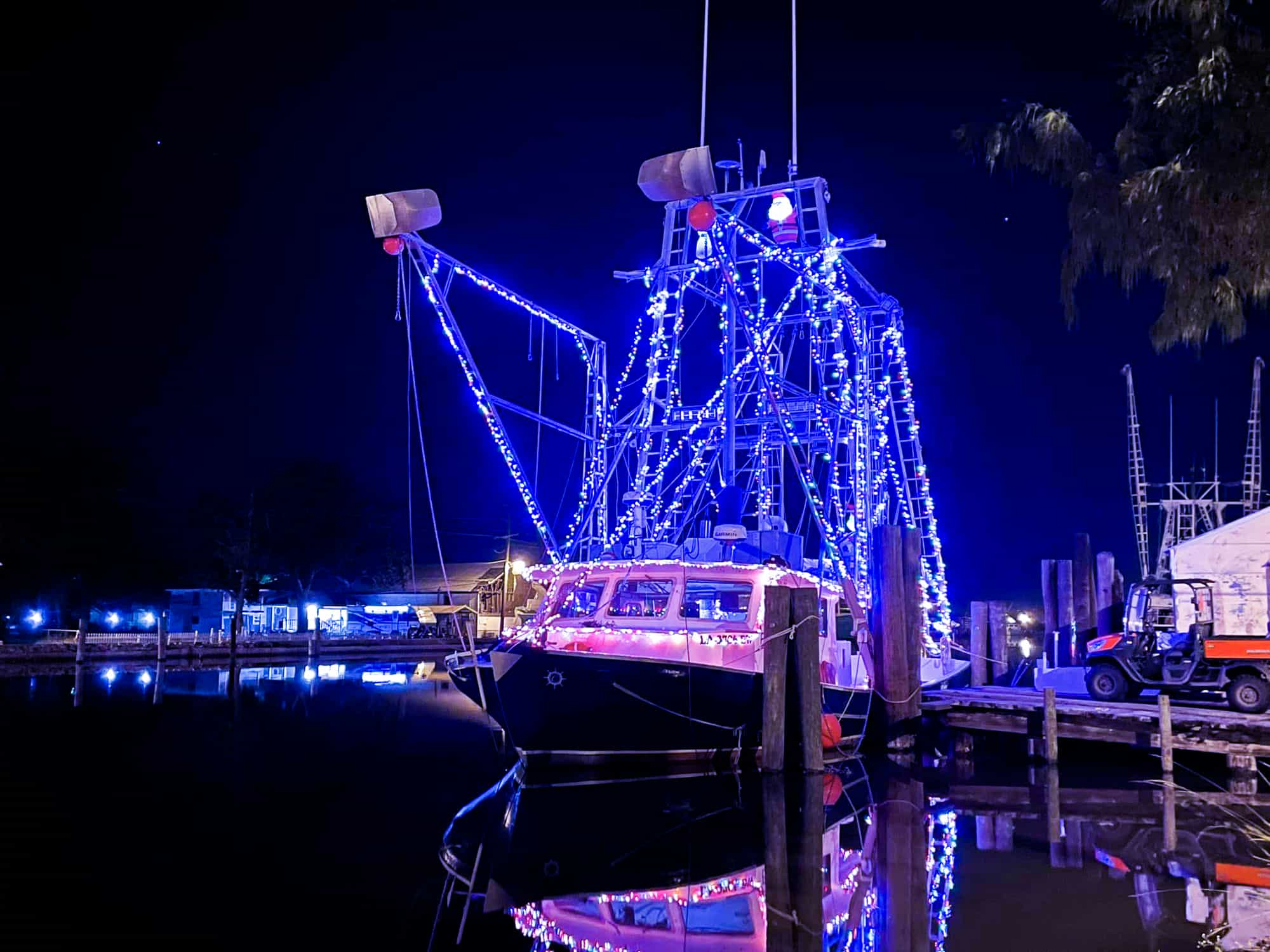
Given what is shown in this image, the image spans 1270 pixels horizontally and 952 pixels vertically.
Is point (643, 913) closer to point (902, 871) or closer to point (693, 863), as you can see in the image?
point (693, 863)

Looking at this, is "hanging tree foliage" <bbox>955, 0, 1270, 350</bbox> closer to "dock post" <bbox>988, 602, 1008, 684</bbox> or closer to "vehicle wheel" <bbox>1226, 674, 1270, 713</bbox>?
"vehicle wheel" <bbox>1226, 674, 1270, 713</bbox>

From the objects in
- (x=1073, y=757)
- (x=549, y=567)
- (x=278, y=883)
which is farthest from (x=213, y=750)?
(x=1073, y=757)

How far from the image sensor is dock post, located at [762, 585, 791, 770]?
15.0 m

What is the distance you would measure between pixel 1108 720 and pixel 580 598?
28.6 feet

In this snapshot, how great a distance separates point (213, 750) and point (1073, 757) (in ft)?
49.3

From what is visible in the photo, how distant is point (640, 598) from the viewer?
17.1 meters

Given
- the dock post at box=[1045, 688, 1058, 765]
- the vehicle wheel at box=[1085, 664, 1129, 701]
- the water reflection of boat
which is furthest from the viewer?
the vehicle wheel at box=[1085, 664, 1129, 701]

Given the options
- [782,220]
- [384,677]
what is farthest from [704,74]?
[384,677]

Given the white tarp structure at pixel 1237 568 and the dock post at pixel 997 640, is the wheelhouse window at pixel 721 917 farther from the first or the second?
the white tarp structure at pixel 1237 568

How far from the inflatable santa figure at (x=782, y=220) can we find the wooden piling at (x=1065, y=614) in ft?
32.3

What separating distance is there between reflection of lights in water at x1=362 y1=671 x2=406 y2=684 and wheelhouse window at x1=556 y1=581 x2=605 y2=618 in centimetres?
1675

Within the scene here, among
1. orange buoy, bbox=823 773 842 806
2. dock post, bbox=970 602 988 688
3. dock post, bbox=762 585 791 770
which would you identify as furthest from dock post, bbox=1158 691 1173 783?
dock post, bbox=970 602 988 688

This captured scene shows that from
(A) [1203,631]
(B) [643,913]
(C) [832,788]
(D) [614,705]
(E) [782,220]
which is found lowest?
(C) [832,788]

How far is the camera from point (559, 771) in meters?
15.2
